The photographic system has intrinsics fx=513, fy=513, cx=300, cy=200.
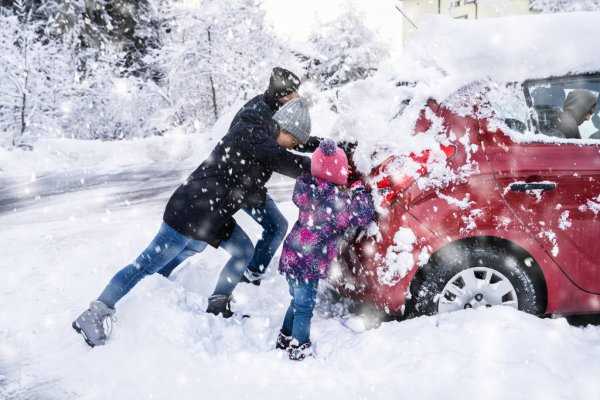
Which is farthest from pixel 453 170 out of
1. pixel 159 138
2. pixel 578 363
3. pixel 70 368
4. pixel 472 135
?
pixel 159 138

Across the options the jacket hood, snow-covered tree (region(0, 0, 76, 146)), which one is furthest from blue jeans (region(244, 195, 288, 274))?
snow-covered tree (region(0, 0, 76, 146))

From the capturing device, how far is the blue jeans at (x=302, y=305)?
3164 millimetres

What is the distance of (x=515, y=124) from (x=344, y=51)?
975 inches

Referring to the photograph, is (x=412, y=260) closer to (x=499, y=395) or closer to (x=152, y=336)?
(x=499, y=395)

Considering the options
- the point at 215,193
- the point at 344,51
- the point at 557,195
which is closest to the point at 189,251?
the point at 215,193

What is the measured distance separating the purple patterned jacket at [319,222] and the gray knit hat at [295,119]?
1.16ft

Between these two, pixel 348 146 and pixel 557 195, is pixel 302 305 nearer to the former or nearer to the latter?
pixel 348 146

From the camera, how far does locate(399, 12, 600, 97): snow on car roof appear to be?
10.6 ft

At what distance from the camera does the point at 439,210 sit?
3094 millimetres

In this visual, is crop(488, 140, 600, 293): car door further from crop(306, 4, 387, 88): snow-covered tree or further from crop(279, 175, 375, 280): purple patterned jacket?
crop(306, 4, 387, 88): snow-covered tree

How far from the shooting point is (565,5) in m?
28.3

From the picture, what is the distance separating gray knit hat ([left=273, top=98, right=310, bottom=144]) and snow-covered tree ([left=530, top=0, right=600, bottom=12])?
26.3 meters

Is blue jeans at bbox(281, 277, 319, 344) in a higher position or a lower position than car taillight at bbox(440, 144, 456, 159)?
lower

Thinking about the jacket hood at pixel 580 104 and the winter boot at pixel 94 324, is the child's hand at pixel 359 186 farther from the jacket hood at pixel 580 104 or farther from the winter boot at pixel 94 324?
the winter boot at pixel 94 324
